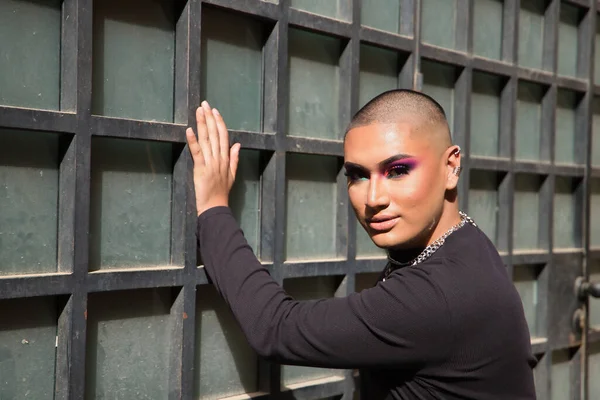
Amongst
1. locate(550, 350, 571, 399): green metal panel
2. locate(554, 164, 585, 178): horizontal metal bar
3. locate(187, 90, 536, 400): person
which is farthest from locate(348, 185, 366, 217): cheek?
locate(550, 350, 571, 399): green metal panel

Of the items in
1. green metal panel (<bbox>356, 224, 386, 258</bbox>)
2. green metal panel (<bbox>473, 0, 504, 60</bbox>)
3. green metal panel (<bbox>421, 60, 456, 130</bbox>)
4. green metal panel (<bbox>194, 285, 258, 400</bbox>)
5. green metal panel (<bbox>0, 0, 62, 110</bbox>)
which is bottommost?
green metal panel (<bbox>194, 285, 258, 400</bbox>)

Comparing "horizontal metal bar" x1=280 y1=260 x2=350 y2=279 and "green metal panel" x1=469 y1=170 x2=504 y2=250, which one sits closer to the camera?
"horizontal metal bar" x1=280 y1=260 x2=350 y2=279

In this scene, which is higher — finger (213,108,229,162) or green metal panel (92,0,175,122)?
green metal panel (92,0,175,122)

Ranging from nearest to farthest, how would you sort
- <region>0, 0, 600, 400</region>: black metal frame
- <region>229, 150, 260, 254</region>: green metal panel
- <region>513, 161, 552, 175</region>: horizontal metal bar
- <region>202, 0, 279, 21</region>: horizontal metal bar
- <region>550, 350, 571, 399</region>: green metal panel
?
1. <region>0, 0, 600, 400</region>: black metal frame
2. <region>202, 0, 279, 21</region>: horizontal metal bar
3. <region>229, 150, 260, 254</region>: green metal panel
4. <region>513, 161, 552, 175</region>: horizontal metal bar
5. <region>550, 350, 571, 399</region>: green metal panel

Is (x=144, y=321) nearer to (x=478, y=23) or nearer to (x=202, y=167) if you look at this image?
(x=202, y=167)

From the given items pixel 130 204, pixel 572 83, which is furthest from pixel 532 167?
pixel 130 204

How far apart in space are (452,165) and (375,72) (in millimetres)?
874

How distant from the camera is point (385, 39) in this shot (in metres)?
2.84

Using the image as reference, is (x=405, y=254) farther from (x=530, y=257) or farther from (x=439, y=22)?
(x=530, y=257)

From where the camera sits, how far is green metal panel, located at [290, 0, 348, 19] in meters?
2.59

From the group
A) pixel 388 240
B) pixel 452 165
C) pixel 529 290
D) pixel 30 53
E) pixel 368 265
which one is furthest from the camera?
pixel 529 290

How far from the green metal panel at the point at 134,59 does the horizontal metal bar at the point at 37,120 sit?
0.12 m

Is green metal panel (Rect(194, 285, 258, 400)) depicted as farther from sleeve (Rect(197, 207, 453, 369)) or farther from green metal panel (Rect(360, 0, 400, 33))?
green metal panel (Rect(360, 0, 400, 33))

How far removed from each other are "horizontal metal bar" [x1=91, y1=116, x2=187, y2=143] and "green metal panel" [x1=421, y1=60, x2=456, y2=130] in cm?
124
